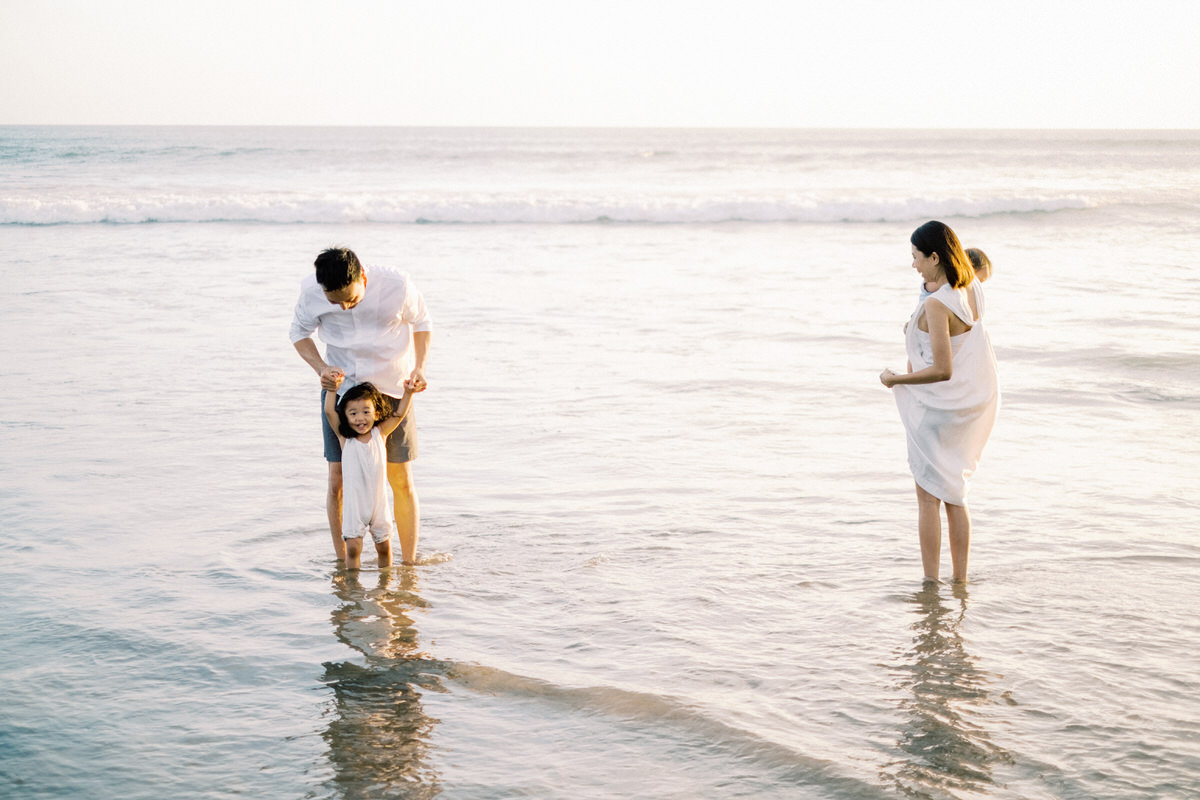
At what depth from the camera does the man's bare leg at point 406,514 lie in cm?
529

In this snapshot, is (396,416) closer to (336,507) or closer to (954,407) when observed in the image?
(336,507)

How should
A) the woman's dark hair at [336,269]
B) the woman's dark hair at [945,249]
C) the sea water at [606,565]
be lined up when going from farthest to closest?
1. the woman's dark hair at [945,249]
2. the woman's dark hair at [336,269]
3. the sea water at [606,565]

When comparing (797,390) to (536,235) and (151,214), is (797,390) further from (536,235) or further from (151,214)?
(151,214)

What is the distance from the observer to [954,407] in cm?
486

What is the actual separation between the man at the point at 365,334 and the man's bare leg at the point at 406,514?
11mm

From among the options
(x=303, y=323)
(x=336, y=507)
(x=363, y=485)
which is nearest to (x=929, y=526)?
(x=363, y=485)

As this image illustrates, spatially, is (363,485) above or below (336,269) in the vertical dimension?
below

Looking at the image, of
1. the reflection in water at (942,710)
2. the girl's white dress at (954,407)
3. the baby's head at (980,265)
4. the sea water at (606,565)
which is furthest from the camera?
the baby's head at (980,265)

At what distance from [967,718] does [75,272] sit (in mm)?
15419

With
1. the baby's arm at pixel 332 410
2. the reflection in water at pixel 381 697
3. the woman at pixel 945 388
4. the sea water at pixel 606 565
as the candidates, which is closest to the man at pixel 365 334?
the baby's arm at pixel 332 410

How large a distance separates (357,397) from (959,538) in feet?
9.51

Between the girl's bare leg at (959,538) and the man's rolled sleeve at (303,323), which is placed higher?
the man's rolled sleeve at (303,323)

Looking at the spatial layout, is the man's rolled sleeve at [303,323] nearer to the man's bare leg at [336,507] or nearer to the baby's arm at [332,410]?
the baby's arm at [332,410]

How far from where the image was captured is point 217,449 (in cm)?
726
